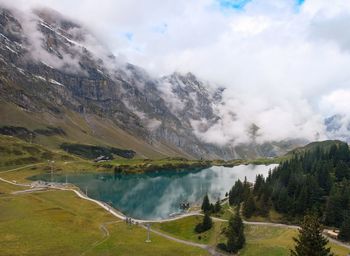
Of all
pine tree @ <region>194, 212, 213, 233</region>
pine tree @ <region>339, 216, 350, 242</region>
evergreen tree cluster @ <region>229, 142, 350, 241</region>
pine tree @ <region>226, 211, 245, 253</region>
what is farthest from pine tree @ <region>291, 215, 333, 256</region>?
pine tree @ <region>194, 212, 213, 233</region>

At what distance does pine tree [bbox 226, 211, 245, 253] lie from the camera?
114 meters

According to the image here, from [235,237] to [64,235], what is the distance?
44135mm

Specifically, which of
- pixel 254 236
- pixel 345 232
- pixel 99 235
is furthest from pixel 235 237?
pixel 99 235

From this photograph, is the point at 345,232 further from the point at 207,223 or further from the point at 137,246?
the point at 137,246

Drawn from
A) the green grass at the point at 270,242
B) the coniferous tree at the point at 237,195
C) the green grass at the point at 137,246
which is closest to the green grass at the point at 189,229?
the green grass at the point at 270,242

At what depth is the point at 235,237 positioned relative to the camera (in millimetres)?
116812

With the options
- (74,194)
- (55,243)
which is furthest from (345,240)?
(74,194)

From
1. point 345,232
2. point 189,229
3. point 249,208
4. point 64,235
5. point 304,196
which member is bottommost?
point 64,235

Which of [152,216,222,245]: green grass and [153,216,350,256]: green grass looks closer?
[153,216,350,256]: green grass

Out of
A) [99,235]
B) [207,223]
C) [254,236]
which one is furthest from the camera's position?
[207,223]

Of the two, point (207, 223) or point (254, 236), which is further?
point (207, 223)

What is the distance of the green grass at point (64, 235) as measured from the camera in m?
97.4

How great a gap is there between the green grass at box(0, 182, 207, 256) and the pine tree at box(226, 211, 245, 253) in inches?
332

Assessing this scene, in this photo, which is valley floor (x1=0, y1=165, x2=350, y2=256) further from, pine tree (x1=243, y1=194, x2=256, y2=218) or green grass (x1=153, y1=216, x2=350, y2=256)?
pine tree (x1=243, y1=194, x2=256, y2=218)
